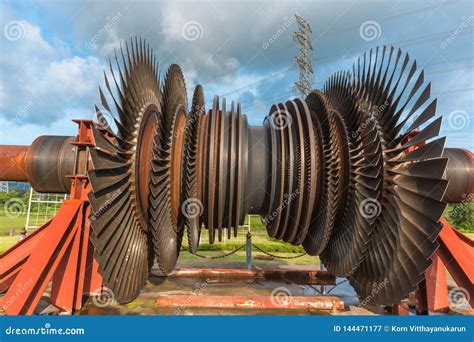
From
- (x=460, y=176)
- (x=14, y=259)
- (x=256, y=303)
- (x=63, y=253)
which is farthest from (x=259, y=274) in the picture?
(x=14, y=259)

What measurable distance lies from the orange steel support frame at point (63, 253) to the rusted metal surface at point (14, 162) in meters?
0.88

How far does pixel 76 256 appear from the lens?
4.52m

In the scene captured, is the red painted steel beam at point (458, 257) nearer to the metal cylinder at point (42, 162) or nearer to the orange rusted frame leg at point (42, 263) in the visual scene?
the orange rusted frame leg at point (42, 263)

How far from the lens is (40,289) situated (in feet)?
13.1

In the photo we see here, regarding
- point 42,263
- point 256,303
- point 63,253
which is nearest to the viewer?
point 42,263

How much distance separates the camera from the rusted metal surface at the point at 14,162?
15.6 ft

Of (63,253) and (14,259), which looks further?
(14,259)

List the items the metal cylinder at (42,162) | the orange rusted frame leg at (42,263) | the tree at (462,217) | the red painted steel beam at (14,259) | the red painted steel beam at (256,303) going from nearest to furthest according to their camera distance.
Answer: the orange rusted frame leg at (42,263)
the red painted steel beam at (14,259)
the metal cylinder at (42,162)
the red painted steel beam at (256,303)
the tree at (462,217)

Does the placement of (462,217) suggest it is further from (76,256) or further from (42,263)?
(42,263)

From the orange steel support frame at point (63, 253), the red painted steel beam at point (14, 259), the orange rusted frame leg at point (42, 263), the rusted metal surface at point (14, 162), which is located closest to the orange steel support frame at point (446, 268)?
the orange steel support frame at point (63, 253)

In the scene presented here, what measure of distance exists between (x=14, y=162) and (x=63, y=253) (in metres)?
1.74

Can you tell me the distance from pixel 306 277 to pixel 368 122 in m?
4.64

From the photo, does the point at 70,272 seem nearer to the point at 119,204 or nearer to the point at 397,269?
the point at 119,204

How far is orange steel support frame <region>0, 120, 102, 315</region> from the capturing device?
411cm
